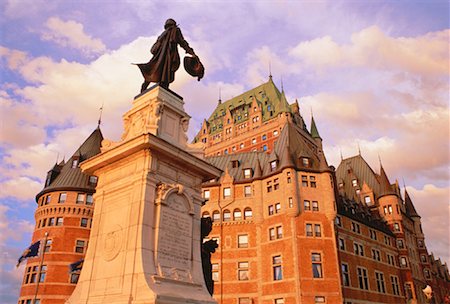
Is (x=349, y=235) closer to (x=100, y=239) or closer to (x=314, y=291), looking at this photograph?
(x=314, y=291)

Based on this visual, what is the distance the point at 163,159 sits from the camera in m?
11.0

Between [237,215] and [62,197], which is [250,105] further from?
[62,197]

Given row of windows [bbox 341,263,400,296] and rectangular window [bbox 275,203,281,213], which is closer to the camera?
row of windows [bbox 341,263,400,296]

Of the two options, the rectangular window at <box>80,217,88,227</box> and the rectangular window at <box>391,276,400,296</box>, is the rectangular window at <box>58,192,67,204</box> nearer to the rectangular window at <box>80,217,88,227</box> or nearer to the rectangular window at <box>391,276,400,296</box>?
the rectangular window at <box>80,217,88,227</box>

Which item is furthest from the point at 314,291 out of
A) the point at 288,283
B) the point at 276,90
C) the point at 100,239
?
the point at 276,90

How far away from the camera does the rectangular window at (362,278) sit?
44.0 meters

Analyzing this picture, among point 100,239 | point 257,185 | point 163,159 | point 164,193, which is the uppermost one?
point 257,185

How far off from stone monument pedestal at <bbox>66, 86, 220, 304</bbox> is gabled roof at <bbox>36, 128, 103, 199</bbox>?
37.2m

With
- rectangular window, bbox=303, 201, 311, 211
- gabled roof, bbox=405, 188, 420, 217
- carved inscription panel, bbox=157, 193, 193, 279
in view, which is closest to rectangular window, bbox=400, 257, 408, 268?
gabled roof, bbox=405, 188, 420, 217

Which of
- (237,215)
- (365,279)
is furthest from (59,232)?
(365,279)

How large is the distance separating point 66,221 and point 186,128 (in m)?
37.3

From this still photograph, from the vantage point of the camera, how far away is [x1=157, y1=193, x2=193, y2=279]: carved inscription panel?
33.1 ft

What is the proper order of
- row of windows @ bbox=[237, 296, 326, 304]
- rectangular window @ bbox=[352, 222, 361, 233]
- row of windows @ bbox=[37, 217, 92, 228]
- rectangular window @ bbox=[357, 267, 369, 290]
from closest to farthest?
1. row of windows @ bbox=[237, 296, 326, 304]
2. rectangular window @ bbox=[357, 267, 369, 290]
3. row of windows @ bbox=[37, 217, 92, 228]
4. rectangular window @ bbox=[352, 222, 361, 233]

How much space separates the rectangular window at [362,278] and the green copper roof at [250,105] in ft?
133
